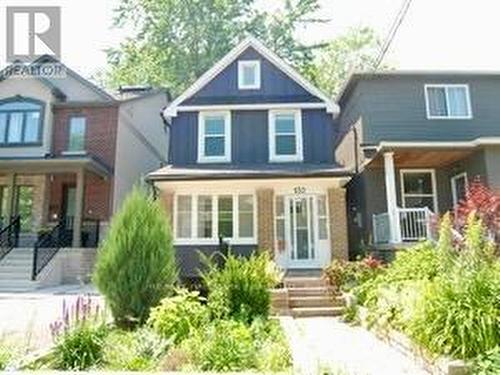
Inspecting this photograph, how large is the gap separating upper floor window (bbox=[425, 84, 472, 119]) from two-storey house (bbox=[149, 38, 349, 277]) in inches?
140

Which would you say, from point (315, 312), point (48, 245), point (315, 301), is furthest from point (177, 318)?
point (48, 245)

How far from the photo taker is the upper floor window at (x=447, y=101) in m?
18.1

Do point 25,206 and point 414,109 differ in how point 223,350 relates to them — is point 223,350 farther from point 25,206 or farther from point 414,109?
point 25,206

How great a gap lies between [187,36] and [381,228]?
24.0 metres

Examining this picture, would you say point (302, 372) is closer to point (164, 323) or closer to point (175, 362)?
point (175, 362)

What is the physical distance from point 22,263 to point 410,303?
1565 cm

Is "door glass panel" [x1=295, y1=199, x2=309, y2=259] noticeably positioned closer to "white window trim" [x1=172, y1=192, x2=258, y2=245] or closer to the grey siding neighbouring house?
"white window trim" [x1=172, y1=192, x2=258, y2=245]

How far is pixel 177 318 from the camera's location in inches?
279

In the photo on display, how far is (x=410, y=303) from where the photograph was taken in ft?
23.0

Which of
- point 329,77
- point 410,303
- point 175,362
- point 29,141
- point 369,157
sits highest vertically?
point 329,77

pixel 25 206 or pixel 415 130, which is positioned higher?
pixel 415 130

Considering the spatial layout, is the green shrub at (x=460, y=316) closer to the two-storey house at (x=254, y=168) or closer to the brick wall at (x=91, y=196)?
the two-storey house at (x=254, y=168)

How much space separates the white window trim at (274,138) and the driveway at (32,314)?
308 inches

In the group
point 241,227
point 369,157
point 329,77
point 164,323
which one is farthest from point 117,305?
point 329,77
